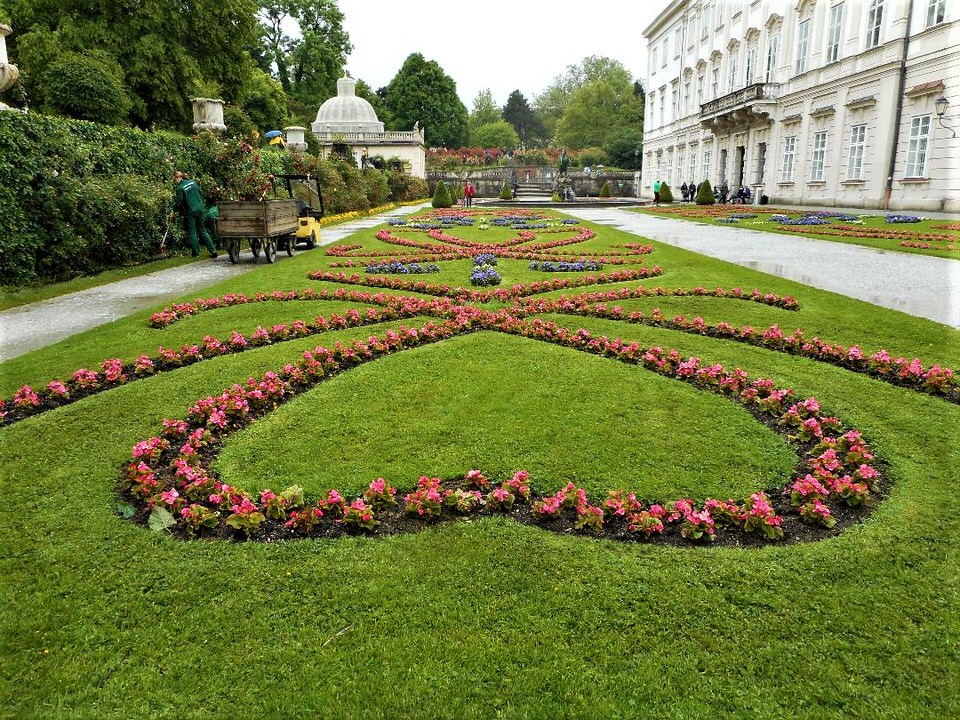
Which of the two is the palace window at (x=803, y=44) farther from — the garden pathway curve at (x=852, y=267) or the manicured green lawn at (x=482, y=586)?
the manicured green lawn at (x=482, y=586)

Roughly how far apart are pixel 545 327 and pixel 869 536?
13.5 ft

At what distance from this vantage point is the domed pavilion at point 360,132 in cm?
5402

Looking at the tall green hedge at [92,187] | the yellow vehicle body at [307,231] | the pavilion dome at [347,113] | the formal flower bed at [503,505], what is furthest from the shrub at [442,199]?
the formal flower bed at [503,505]

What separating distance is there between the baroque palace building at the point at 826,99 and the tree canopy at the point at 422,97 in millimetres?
31121

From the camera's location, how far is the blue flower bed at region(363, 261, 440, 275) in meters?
10.8

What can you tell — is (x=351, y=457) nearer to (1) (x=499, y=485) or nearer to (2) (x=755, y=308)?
(1) (x=499, y=485)

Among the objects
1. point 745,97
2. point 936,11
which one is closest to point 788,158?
point 745,97

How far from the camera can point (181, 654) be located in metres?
2.38

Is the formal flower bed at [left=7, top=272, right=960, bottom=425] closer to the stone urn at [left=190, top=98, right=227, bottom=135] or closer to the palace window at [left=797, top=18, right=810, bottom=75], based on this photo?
the stone urn at [left=190, top=98, right=227, bottom=135]

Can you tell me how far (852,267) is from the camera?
431 inches

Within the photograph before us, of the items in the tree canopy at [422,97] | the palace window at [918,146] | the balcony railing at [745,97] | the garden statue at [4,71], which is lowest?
the palace window at [918,146]

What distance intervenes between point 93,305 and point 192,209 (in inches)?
227

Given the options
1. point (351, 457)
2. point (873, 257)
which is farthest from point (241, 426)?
point (873, 257)

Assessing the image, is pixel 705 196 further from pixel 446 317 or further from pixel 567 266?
pixel 446 317
